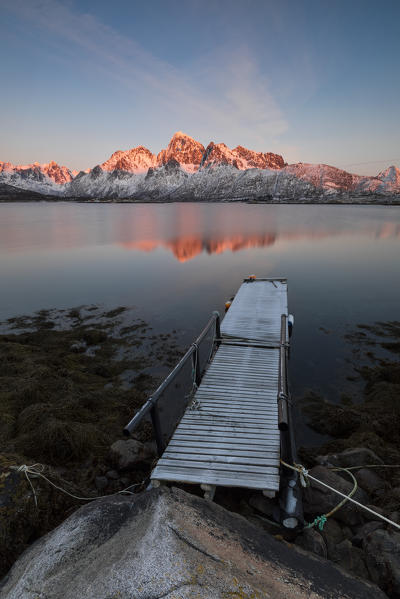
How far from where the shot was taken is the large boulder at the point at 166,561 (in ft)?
10.3

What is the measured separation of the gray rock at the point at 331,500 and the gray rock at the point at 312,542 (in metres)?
0.72

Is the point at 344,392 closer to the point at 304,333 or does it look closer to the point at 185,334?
the point at 304,333

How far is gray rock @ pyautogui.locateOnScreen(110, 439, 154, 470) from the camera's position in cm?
752

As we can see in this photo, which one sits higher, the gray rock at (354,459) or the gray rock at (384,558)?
the gray rock at (384,558)

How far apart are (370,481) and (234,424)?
3383mm

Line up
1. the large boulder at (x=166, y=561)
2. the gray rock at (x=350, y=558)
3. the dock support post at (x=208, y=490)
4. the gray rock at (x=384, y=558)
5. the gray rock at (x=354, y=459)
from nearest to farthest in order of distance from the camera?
the large boulder at (x=166, y=561)
the gray rock at (x=384, y=558)
the gray rock at (x=350, y=558)
the dock support post at (x=208, y=490)
the gray rock at (x=354, y=459)

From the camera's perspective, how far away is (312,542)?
4.97m

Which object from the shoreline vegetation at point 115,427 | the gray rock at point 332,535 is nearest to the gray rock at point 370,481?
the shoreline vegetation at point 115,427

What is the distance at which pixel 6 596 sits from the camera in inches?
137

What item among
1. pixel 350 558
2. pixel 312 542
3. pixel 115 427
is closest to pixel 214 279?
pixel 115 427

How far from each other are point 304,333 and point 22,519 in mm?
15390

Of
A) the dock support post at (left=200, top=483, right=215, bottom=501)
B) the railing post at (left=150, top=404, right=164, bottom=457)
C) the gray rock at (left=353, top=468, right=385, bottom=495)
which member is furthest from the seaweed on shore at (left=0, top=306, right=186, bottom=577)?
the gray rock at (left=353, top=468, right=385, bottom=495)

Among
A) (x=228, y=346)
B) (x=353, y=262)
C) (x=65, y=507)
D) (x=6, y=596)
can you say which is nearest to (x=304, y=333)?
(x=228, y=346)

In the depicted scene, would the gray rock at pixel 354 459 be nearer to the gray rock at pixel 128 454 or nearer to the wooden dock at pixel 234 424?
the wooden dock at pixel 234 424
